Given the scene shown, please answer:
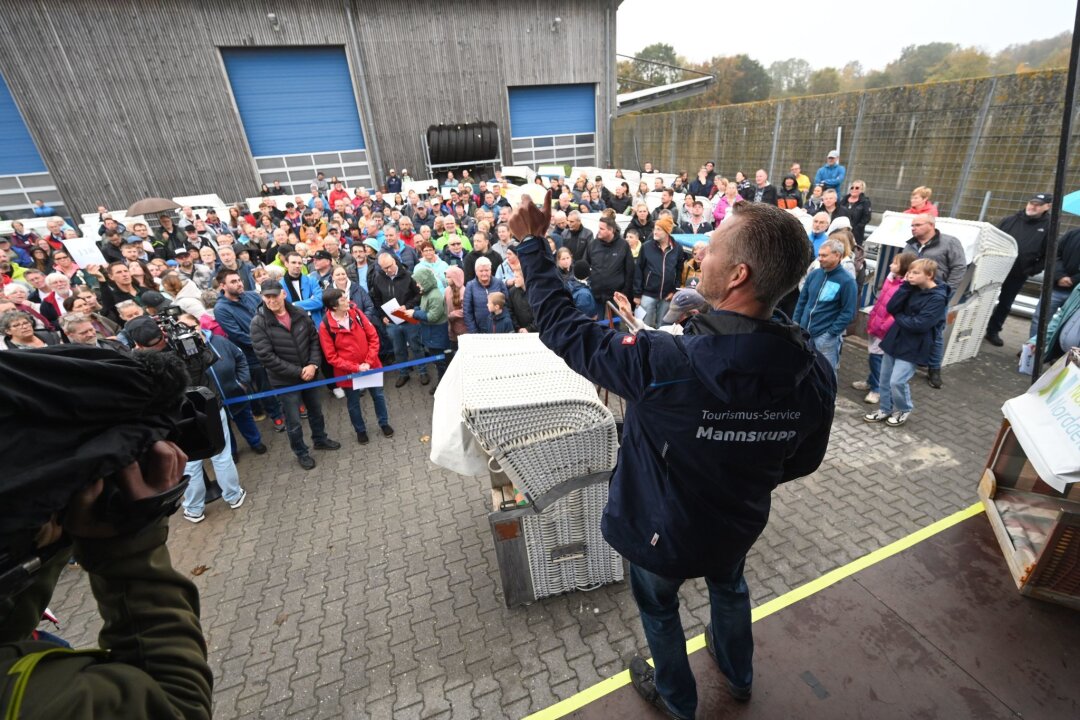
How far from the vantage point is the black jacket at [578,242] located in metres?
7.69

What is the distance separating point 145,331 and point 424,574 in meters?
3.06

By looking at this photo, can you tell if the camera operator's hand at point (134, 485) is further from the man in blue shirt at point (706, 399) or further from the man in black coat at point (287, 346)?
the man in black coat at point (287, 346)

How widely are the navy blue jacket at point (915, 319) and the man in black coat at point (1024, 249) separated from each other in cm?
282

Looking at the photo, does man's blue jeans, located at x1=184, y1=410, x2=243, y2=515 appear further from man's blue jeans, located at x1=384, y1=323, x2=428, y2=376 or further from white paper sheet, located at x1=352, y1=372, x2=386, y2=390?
man's blue jeans, located at x1=384, y1=323, x2=428, y2=376

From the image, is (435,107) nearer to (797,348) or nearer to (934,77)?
(797,348)

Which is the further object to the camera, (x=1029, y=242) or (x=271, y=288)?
(x=1029, y=242)

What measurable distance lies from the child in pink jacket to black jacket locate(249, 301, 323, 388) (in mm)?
6160

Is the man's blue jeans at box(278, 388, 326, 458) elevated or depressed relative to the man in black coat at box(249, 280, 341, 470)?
depressed

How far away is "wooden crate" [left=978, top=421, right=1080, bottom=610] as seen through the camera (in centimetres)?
281

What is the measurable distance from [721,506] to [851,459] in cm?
365

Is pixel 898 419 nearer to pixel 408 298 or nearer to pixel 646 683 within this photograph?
pixel 646 683

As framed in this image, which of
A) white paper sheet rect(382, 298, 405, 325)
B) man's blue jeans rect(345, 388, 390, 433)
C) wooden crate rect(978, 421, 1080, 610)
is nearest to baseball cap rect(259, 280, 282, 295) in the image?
man's blue jeans rect(345, 388, 390, 433)

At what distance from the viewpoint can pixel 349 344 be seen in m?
5.48

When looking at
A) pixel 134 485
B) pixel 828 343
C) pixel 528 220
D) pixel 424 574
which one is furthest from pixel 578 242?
pixel 134 485
